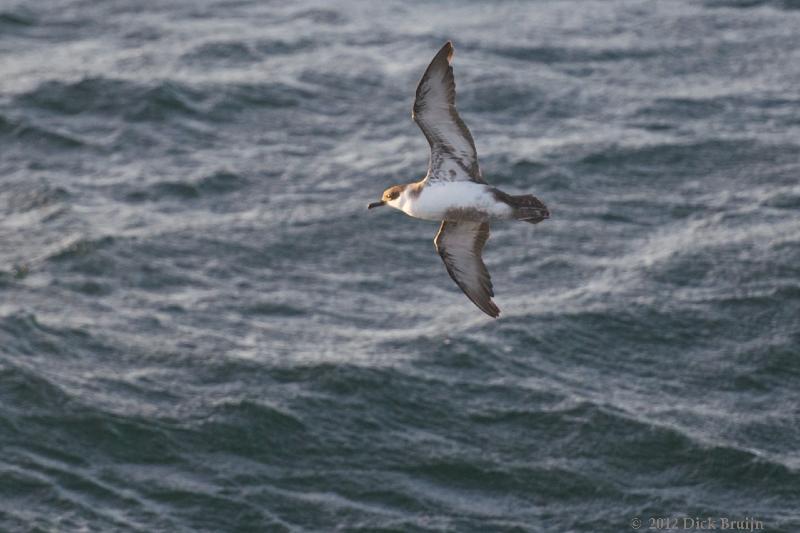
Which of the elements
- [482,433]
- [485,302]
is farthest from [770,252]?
[485,302]

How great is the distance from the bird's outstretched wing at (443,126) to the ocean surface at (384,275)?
13350 mm

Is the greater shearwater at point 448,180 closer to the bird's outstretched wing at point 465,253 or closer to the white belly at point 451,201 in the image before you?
the white belly at point 451,201

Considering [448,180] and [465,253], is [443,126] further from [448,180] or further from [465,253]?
[465,253]

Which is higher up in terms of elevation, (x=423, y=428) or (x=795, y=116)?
(x=795, y=116)

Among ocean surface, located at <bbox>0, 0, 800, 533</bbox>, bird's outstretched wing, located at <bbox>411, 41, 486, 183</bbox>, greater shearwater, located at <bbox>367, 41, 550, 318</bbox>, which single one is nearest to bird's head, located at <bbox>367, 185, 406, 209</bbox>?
greater shearwater, located at <bbox>367, 41, 550, 318</bbox>

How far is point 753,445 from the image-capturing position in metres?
33.7

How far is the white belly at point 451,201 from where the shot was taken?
Answer: 783 inches

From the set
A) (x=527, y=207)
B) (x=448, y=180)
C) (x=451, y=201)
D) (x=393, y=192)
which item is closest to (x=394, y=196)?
(x=393, y=192)

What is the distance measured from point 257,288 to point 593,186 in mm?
10035

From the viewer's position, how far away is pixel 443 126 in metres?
20.0

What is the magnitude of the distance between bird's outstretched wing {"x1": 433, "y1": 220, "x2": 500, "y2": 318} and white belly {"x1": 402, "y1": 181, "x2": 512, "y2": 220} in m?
1.10

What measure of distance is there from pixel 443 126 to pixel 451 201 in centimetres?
102

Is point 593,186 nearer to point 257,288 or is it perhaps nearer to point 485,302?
point 257,288

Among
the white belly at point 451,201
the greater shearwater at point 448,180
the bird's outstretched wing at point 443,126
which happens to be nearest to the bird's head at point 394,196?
the greater shearwater at point 448,180
